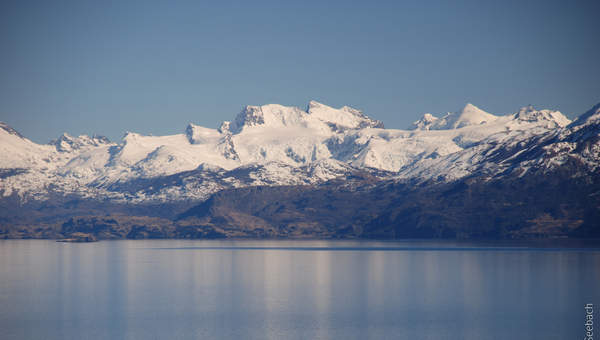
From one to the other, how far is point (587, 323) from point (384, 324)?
32.5 m

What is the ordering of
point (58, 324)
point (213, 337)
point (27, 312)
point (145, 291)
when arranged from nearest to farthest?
point (213, 337), point (58, 324), point (27, 312), point (145, 291)

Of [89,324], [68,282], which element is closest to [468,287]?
[89,324]

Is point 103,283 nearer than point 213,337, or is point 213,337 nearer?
point 213,337

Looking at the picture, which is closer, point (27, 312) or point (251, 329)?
point (251, 329)

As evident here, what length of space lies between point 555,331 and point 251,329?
48.1 meters

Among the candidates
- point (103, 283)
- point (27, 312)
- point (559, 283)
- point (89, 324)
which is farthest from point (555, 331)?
point (103, 283)

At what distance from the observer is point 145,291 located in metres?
162

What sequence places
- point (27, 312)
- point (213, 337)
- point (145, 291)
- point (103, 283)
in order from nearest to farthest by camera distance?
point (213, 337) < point (27, 312) < point (145, 291) < point (103, 283)

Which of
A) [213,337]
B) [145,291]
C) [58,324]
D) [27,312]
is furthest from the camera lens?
[145,291]

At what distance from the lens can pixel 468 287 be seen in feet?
543

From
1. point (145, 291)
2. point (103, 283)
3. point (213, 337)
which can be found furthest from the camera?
point (103, 283)

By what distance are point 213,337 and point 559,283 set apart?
93890 millimetres

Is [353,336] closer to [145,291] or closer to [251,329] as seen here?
[251,329]

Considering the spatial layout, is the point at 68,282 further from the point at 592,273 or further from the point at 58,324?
the point at 592,273
